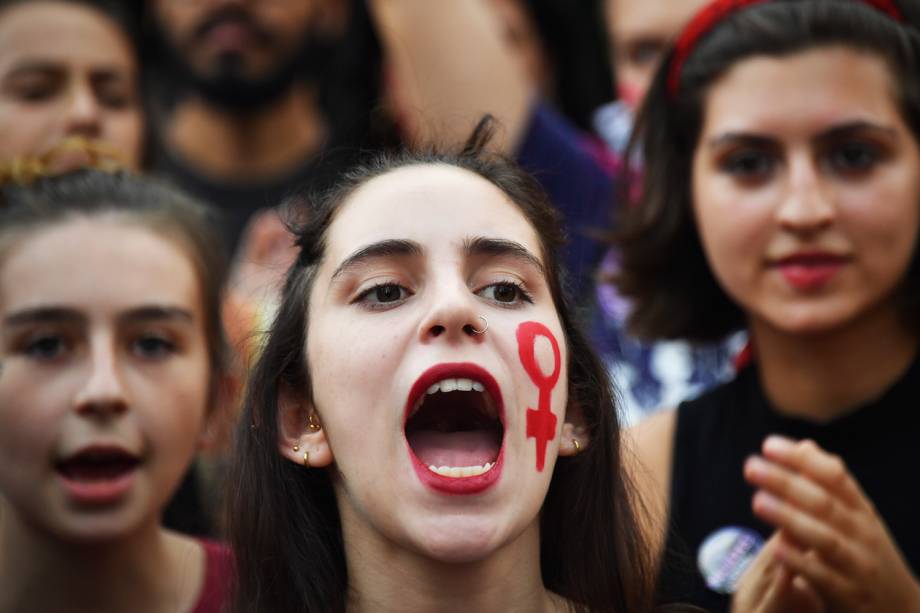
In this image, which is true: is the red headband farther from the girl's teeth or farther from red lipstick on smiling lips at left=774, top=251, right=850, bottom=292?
the girl's teeth

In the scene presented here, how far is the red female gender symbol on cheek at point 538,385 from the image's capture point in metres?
2.51

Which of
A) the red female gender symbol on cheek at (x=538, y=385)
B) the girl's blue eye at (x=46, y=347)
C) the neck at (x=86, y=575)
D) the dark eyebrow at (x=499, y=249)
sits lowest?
the neck at (x=86, y=575)

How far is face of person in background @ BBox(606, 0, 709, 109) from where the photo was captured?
15.3ft

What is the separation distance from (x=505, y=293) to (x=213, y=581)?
3.65ft

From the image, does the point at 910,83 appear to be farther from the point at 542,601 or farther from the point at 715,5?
the point at 542,601

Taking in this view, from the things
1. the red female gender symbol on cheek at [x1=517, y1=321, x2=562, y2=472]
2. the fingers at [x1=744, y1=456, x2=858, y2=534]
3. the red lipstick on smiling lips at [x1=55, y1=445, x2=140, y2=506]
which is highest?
the red female gender symbol on cheek at [x1=517, y1=321, x2=562, y2=472]

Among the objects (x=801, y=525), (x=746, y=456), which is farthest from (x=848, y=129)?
(x=801, y=525)

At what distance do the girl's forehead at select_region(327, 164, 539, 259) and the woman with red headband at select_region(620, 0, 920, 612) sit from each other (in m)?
0.81

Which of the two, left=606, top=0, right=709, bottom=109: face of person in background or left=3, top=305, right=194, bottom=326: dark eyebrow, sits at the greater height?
left=606, top=0, right=709, bottom=109: face of person in background

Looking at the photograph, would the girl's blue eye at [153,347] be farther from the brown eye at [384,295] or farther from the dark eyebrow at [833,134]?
the dark eyebrow at [833,134]

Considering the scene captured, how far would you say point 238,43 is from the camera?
4.99 meters

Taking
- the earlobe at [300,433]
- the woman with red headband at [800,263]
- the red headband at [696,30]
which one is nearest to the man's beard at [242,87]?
the red headband at [696,30]

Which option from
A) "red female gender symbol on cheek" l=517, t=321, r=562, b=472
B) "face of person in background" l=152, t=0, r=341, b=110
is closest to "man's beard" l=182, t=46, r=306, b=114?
"face of person in background" l=152, t=0, r=341, b=110

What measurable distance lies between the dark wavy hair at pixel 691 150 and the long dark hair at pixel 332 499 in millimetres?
963
